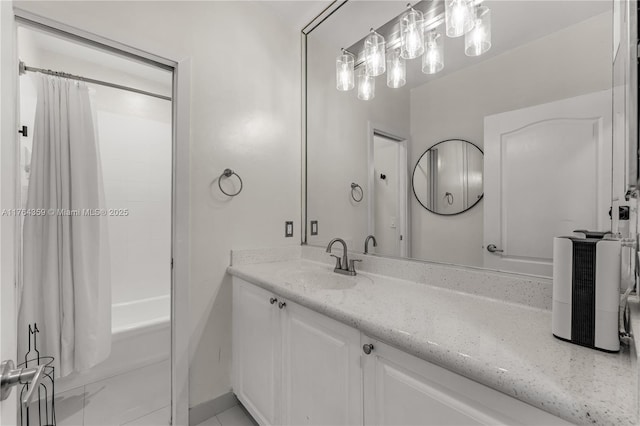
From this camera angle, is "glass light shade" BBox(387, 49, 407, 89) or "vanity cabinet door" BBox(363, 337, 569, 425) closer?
"vanity cabinet door" BBox(363, 337, 569, 425)

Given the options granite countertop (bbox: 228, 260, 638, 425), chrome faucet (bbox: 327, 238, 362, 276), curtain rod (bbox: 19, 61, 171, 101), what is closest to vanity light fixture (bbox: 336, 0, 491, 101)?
chrome faucet (bbox: 327, 238, 362, 276)

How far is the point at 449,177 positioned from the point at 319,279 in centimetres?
87

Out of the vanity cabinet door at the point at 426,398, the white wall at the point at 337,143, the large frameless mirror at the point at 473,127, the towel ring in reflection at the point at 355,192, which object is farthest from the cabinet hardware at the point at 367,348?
the towel ring in reflection at the point at 355,192

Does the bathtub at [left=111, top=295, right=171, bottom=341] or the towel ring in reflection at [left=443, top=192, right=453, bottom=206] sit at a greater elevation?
the towel ring in reflection at [left=443, top=192, right=453, bottom=206]

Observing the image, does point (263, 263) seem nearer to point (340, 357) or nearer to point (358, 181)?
point (358, 181)

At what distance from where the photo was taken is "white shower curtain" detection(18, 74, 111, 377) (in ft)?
5.07

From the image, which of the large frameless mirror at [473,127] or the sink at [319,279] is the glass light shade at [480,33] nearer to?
the large frameless mirror at [473,127]

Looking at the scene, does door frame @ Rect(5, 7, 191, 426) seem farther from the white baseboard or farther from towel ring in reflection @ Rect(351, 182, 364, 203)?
towel ring in reflection @ Rect(351, 182, 364, 203)

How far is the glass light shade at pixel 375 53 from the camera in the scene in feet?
5.44

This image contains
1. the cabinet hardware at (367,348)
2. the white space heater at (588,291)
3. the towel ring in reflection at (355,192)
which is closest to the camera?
the white space heater at (588,291)

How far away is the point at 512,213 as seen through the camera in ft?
3.70

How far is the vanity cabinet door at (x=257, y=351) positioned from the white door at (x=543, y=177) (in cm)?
105

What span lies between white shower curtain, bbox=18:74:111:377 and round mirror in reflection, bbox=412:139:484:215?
78.3 inches

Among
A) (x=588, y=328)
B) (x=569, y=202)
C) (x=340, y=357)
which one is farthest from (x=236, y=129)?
(x=588, y=328)
